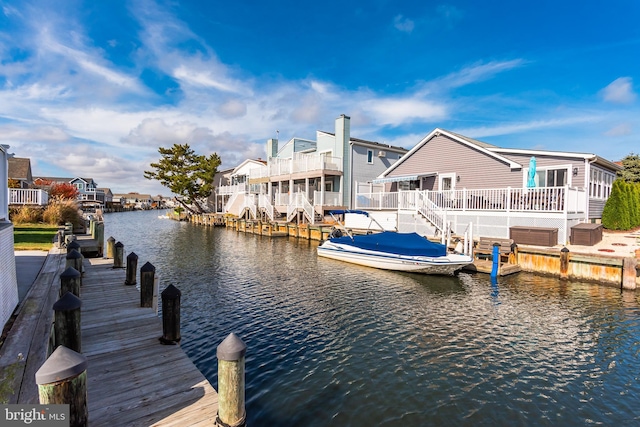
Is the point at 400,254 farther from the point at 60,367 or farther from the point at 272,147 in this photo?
the point at 272,147

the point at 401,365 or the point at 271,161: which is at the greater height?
the point at 271,161

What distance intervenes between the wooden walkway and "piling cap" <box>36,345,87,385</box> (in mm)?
1211

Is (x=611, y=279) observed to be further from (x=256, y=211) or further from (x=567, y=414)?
(x=256, y=211)

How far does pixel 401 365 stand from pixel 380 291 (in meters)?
5.93

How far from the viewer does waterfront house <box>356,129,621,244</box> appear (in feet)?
56.4

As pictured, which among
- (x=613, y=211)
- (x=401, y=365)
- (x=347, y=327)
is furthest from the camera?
(x=613, y=211)

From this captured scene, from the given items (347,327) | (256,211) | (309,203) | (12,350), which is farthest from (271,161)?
(12,350)

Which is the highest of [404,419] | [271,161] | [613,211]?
[271,161]

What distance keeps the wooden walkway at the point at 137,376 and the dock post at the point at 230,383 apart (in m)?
0.28

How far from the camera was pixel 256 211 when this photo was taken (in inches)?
1577

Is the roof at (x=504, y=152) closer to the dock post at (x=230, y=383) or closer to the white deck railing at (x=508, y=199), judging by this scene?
the white deck railing at (x=508, y=199)

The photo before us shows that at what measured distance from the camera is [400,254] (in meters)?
16.1

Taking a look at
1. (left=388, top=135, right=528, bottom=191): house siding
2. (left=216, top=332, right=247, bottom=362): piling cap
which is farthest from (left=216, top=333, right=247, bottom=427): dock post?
(left=388, top=135, right=528, bottom=191): house siding

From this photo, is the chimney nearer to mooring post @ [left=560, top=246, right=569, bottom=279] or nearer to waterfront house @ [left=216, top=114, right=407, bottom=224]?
waterfront house @ [left=216, top=114, right=407, bottom=224]
